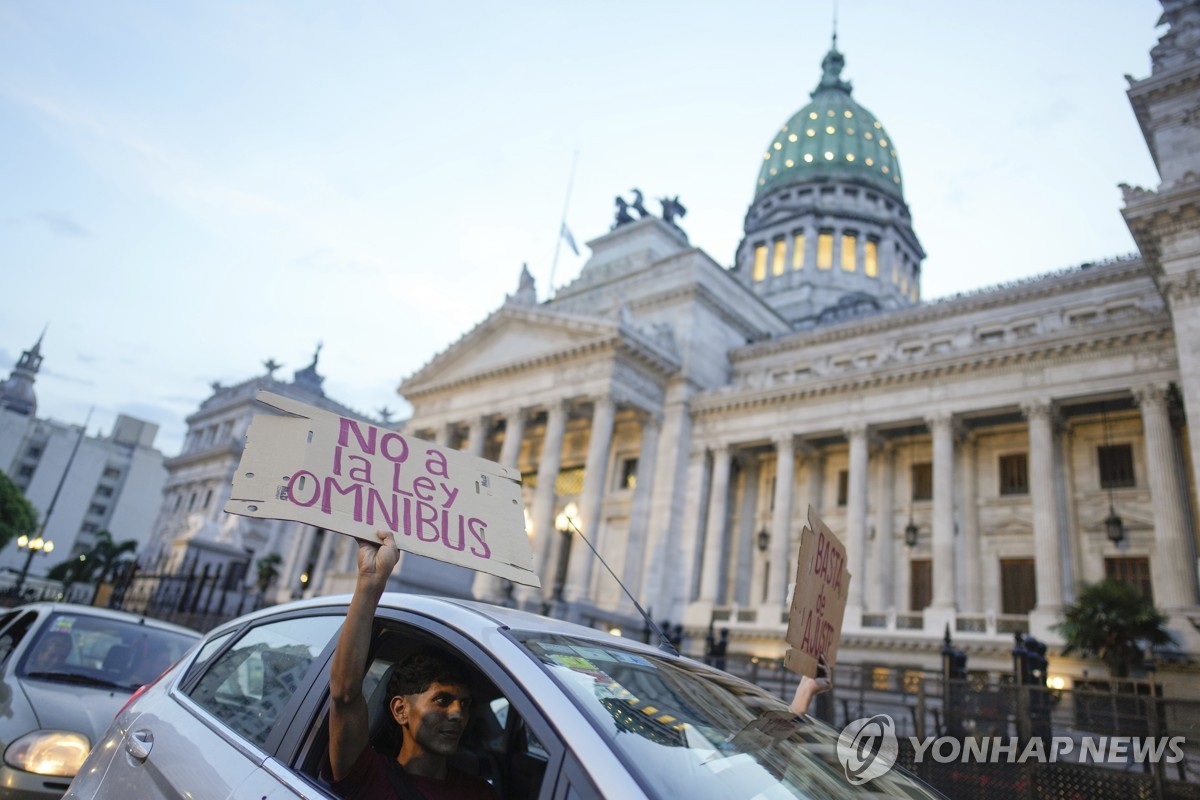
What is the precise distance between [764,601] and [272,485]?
2793 cm

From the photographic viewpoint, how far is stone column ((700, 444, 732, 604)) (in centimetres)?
2900

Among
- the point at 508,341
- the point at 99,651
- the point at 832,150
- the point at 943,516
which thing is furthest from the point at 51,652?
the point at 832,150

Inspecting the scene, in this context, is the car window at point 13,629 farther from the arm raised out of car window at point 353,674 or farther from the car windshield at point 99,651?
the arm raised out of car window at point 353,674

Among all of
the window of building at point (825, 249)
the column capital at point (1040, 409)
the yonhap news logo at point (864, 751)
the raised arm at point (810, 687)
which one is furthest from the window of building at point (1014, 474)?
the window of building at point (825, 249)

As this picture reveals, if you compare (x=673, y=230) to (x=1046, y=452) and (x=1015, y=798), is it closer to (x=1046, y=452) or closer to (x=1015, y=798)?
(x=1046, y=452)

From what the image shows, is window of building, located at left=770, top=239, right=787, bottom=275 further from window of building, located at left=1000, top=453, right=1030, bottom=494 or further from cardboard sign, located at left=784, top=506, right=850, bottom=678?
cardboard sign, located at left=784, top=506, right=850, bottom=678

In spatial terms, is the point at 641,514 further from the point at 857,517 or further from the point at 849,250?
the point at 849,250

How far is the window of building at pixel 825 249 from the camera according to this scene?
175 ft

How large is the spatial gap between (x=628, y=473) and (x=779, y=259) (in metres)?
28.1

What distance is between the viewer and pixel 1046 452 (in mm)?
23453

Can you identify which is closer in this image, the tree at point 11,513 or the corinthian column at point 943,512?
the corinthian column at point 943,512

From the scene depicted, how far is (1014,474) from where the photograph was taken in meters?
26.3

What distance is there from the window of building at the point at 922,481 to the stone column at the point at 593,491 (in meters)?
11.4

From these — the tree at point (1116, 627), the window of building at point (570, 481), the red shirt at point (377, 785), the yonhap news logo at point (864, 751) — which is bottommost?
the red shirt at point (377, 785)
